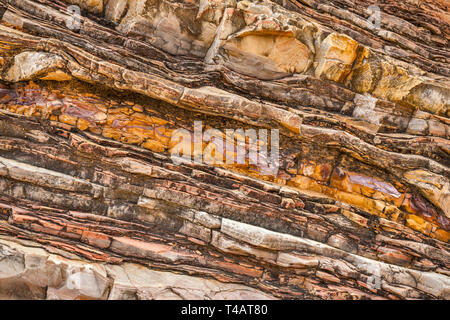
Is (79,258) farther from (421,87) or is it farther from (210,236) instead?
(421,87)

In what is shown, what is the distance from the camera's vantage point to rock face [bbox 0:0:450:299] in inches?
289

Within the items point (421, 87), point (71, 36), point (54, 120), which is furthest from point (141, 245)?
point (421, 87)

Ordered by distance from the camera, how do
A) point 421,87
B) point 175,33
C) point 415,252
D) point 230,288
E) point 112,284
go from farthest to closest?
point 421,87, point 175,33, point 415,252, point 230,288, point 112,284

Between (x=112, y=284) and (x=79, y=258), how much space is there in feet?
3.70

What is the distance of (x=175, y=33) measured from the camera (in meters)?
9.22

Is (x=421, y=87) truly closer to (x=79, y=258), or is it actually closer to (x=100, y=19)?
(x=100, y=19)

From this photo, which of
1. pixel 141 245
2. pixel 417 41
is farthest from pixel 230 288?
pixel 417 41

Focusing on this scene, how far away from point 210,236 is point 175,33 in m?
6.44

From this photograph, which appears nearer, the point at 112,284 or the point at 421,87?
the point at 112,284

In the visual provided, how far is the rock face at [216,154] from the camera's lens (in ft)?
24.1

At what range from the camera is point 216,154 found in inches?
348
